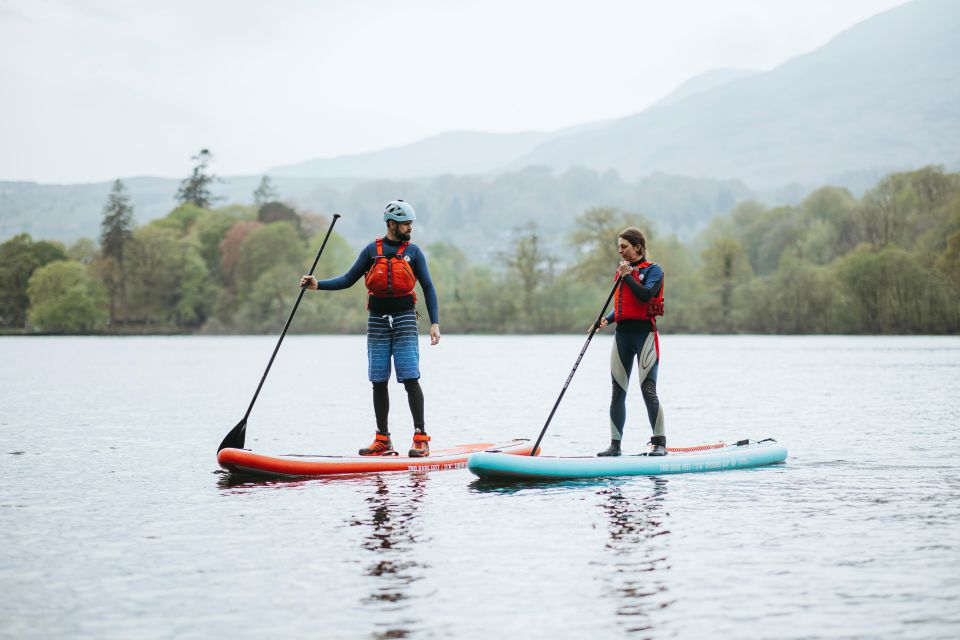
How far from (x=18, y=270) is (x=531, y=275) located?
51.4 meters

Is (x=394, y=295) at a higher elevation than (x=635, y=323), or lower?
higher

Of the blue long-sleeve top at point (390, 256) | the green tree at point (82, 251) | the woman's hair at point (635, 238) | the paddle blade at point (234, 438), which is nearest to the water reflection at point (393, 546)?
the paddle blade at point (234, 438)

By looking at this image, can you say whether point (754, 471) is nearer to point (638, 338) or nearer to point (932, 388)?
point (638, 338)

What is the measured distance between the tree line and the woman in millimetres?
74668

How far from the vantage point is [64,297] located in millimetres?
108000

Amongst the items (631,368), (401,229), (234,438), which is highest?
(401,229)

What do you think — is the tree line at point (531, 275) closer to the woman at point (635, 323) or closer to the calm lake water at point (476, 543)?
the calm lake water at point (476, 543)

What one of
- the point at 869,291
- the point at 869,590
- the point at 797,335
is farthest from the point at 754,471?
the point at 797,335

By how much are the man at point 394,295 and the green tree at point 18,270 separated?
10927 cm

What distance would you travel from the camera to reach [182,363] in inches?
1984

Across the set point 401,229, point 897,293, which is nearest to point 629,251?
point 401,229

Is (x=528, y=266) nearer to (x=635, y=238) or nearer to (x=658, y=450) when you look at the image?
(x=658, y=450)

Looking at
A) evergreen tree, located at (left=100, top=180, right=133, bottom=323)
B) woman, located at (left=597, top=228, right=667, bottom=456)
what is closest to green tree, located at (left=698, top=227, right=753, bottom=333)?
evergreen tree, located at (left=100, top=180, right=133, bottom=323)

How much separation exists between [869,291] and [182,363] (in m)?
54.8
